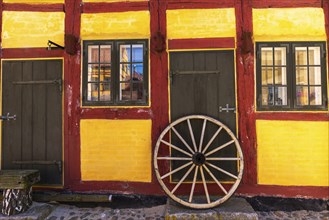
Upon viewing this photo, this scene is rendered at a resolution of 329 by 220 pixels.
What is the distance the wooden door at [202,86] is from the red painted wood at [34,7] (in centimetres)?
225

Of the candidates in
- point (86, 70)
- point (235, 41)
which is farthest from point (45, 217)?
point (235, 41)

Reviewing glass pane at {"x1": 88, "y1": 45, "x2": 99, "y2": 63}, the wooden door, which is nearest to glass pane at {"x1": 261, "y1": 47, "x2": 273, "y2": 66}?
the wooden door

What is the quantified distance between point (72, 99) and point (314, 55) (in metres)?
4.33

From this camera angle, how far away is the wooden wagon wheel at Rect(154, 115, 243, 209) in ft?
16.0

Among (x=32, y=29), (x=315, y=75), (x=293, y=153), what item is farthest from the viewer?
(x=32, y=29)

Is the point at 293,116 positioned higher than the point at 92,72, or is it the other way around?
the point at 92,72

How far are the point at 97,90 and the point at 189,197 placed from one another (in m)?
2.44

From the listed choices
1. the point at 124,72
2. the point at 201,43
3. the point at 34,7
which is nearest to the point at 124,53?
the point at 124,72

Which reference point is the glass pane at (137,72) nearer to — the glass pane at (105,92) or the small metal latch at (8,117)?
the glass pane at (105,92)

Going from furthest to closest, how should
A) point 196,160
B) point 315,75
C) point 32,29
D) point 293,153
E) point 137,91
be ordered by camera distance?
point 32,29 → point 137,91 → point 315,75 → point 293,153 → point 196,160

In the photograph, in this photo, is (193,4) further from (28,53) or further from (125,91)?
(28,53)

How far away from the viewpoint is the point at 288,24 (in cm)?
525

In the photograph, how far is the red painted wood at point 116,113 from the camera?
5.29 m

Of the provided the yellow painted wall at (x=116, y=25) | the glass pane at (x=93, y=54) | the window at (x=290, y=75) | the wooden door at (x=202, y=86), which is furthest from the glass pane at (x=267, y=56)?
the glass pane at (x=93, y=54)
